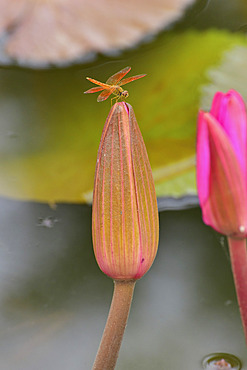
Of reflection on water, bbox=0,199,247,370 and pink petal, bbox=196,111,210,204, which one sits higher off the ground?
pink petal, bbox=196,111,210,204

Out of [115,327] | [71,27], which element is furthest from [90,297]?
[71,27]

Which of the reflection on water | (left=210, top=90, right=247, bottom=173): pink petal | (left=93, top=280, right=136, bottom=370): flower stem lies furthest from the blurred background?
(left=210, top=90, right=247, bottom=173): pink petal

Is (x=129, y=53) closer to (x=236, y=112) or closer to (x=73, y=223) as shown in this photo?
(x=73, y=223)

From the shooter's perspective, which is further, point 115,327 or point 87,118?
point 87,118

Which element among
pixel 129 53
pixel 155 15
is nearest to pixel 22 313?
pixel 129 53

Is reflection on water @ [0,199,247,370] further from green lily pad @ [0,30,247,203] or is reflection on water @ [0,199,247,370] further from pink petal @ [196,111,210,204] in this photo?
pink petal @ [196,111,210,204]

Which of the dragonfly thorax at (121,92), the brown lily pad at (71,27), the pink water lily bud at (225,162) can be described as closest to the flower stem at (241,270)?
the pink water lily bud at (225,162)

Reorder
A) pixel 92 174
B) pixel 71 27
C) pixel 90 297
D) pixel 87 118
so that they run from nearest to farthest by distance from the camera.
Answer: pixel 90 297 < pixel 92 174 < pixel 87 118 < pixel 71 27

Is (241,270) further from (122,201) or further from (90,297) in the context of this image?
(90,297)
